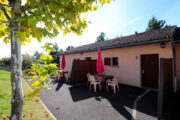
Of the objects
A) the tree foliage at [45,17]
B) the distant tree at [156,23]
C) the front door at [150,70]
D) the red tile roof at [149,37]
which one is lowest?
the front door at [150,70]

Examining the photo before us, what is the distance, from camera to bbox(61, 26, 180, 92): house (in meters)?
6.54

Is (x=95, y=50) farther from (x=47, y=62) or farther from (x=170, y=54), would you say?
(x=47, y=62)

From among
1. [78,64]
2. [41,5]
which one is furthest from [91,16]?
[78,64]

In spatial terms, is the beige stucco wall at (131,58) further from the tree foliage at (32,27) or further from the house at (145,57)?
the tree foliage at (32,27)

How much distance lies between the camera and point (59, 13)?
2.14 m

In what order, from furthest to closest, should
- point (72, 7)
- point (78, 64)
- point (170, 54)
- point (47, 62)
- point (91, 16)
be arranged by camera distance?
point (78, 64), point (170, 54), point (91, 16), point (72, 7), point (47, 62)

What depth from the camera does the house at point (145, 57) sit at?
6.54 meters

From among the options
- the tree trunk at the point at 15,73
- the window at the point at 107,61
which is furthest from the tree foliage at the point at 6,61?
the tree trunk at the point at 15,73

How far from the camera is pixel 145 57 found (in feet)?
25.2

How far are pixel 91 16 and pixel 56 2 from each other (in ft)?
3.85

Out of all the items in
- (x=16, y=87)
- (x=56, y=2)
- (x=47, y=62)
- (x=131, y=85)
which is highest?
(x=56, y=2)

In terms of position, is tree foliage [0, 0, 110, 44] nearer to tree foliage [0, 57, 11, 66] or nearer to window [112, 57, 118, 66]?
window [112, 57, 118, 66]

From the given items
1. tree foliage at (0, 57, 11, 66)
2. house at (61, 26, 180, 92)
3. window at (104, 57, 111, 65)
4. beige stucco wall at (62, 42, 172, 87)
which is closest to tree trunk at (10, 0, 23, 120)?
house at (61, 26, 180, 92)

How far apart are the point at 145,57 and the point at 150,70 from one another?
108 cm
